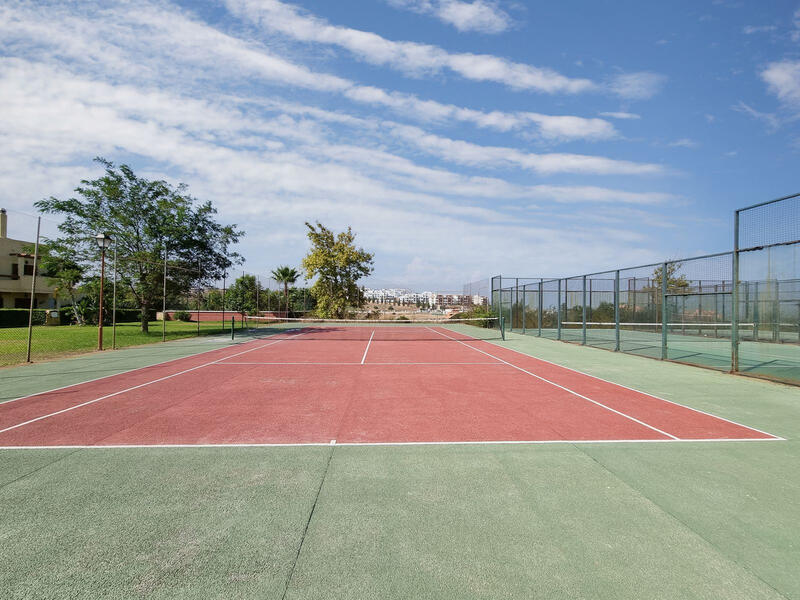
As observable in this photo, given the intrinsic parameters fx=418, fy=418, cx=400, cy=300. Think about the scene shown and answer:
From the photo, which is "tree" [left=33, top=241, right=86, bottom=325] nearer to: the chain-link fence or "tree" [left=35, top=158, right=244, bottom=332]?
"tree" [left=35, top=158, right=244, bottom=332]

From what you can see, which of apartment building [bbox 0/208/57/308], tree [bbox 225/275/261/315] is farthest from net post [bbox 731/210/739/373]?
apartment building [bbox 0/208/57/308]

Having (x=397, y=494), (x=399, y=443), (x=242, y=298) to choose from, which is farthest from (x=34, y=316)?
(x=397, y=494)

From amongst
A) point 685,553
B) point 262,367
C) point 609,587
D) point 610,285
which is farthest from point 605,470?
point 610,285

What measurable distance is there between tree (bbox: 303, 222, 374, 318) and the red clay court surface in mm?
28088

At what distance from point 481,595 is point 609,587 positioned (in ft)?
2.70

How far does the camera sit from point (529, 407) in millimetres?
7395

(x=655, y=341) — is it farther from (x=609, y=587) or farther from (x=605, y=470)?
(x=609, y=587)

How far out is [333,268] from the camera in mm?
39781

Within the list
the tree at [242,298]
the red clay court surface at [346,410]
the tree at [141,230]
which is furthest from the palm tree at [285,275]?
the red clay court surface at [346,410]

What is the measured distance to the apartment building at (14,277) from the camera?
41.6 metres

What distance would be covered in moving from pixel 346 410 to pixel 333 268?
33476 millimetres

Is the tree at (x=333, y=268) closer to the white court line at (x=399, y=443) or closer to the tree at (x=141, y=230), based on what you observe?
the tree at (x=141, y=230)

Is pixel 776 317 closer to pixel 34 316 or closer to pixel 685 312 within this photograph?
pixel 685 312

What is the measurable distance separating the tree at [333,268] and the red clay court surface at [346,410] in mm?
28088
